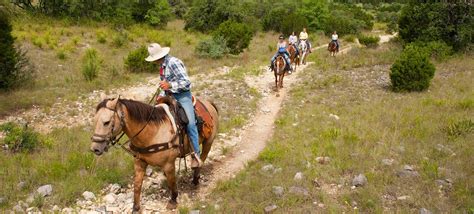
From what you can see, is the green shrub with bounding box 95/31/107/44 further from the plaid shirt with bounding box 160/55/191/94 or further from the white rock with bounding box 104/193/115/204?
the plaid shirt with bounding box 160/55/191/94

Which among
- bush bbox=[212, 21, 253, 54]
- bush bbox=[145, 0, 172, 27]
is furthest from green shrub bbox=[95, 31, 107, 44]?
bush bbox=[145, 0, 172, 27]

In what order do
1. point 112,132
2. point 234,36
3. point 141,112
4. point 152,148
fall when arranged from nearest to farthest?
point 112,132, point 141,112, point 152,148, point 234,36

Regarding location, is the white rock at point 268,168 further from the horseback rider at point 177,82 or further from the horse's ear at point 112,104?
the horse's ear at point 112,104

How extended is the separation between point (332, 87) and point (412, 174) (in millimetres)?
8709

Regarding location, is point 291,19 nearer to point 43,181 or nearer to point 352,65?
point 352,65

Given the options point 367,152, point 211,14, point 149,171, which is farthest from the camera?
point 211,14

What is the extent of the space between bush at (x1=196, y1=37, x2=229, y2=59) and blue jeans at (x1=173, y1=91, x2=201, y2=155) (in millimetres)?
15375

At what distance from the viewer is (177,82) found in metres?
6.10

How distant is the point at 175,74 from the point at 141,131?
1.12 m

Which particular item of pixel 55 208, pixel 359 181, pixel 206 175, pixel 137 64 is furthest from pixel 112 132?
pixel 137 64

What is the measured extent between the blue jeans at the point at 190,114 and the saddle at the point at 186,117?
0.07 meters

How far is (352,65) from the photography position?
20.0 m

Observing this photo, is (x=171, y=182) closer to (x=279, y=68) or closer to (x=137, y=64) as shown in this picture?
(x=279, y=68)

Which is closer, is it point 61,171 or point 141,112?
point 141,112
